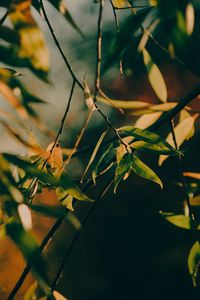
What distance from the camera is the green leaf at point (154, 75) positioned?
720 millimetres

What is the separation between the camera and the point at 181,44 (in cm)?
38

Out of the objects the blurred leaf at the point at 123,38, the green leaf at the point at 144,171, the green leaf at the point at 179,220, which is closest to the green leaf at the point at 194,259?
the green leaf at the point at 179,220

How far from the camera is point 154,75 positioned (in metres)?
0.76

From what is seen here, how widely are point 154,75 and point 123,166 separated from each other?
0.19 metres

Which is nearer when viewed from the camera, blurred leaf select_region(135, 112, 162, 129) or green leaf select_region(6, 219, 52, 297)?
green leaf select_region(6, 219, 52, 297)

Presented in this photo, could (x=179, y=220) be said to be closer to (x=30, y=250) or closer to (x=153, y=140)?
(x=153, y=140)

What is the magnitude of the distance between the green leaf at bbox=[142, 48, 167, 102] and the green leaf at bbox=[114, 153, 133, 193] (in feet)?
0.50

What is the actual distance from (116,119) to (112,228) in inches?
70.0

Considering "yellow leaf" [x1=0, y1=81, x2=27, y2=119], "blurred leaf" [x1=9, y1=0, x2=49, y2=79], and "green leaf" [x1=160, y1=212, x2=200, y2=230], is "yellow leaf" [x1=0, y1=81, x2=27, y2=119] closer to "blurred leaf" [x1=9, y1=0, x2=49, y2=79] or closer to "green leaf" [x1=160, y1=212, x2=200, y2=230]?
"blurred leaf" [x1=9, y1=0, x2=49, y2=79]

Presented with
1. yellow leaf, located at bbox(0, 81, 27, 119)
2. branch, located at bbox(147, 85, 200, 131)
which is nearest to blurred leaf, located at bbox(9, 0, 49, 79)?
yellow leaf, located at bbox(0, 81, 27, 119)

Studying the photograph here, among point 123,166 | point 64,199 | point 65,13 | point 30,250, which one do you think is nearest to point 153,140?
point 123,166

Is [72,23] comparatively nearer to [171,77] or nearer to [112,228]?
[112,228]

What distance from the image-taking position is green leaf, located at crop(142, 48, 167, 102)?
0.72 m

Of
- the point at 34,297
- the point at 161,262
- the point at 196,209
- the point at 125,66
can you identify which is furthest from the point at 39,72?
the point at 161,262
